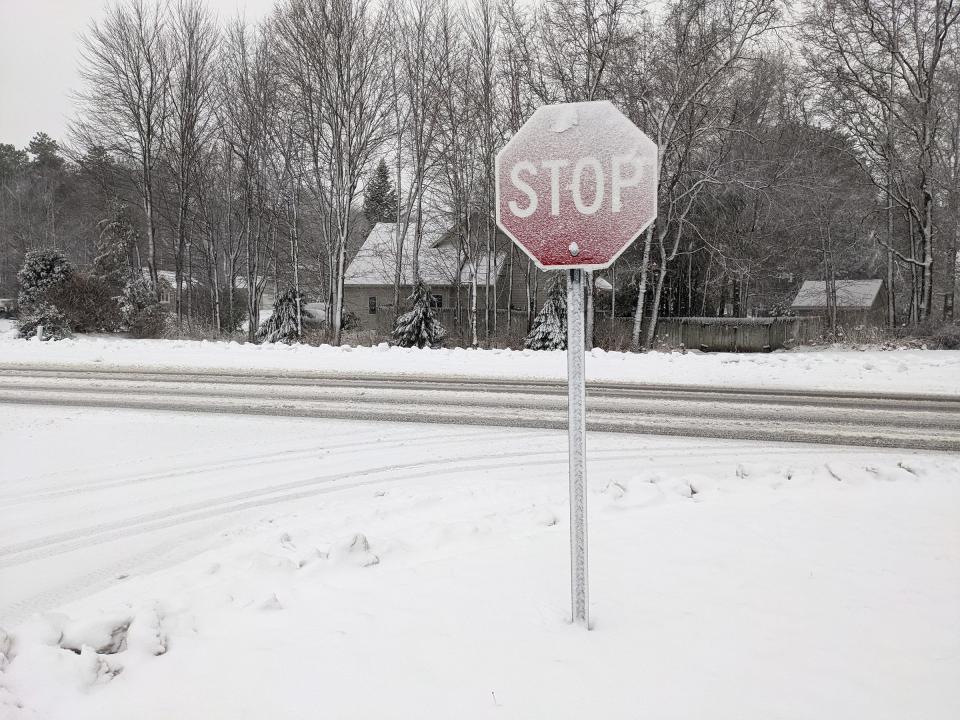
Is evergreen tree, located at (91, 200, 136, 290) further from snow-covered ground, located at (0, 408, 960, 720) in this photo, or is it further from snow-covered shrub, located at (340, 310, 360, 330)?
snow-covered ground, located at (0, 408, 960, 720)

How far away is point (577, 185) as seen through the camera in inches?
92.7

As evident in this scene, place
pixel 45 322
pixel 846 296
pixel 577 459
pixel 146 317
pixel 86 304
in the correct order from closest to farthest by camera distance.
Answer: pixel 577 459 < pixel 45 322 < pixel 86 304 < pixel 146 317 < pixel 846 296

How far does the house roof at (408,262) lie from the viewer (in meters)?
32.7

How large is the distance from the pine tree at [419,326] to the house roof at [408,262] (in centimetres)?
738

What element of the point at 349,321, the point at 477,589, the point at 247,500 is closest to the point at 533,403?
the point at 247,500

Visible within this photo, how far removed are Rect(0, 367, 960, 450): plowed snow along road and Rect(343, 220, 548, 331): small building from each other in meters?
16.9

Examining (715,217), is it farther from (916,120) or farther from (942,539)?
(942,539)

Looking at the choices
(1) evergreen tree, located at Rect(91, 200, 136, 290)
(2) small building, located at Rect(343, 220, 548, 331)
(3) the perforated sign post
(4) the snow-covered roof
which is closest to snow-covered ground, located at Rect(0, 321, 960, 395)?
(3) the perforated sign post

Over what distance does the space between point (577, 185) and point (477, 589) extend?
6.29 ft

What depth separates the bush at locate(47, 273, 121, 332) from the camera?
20.9 metres

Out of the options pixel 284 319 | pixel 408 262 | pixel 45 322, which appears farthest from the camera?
pixel 408 262

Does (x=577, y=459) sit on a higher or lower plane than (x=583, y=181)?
lower

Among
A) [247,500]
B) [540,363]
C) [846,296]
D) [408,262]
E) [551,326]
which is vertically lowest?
[247,500]

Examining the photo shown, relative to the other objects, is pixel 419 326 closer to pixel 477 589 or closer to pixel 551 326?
pixel 551 326
